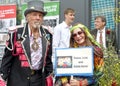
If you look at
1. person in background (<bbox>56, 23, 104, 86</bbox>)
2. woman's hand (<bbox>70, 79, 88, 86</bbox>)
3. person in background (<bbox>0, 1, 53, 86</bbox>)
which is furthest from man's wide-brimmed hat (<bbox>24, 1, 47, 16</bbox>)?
woman's hand (<bbox>70, 79, 88, 86</bbox>)

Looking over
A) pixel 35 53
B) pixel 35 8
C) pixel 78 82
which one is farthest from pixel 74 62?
pixel 35 8

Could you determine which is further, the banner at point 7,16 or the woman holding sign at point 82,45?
the banner at point 7,16

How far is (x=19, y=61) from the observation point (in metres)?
5.65

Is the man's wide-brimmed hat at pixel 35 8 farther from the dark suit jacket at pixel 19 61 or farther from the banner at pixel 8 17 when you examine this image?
the banner at pixel 8 17

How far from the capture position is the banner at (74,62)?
5.38 m

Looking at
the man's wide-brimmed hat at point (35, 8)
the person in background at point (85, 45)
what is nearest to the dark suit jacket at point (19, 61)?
the man's wide-brimmed hat at point (35, 8)

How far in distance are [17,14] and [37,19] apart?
6.64 m

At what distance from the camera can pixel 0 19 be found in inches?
485

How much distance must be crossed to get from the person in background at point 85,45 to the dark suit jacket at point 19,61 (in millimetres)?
335

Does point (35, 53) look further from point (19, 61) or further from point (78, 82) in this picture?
point (78, 82)

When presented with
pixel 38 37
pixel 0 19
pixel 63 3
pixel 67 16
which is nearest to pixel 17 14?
pixel 0 19

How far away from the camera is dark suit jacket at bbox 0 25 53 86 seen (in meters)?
5.62

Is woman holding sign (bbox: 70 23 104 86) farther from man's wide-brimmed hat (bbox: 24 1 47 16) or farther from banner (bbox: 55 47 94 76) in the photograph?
man's wide-brimmed hat (bbox: 24 1 47 16)

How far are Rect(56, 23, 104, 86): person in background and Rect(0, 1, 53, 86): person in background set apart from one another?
365 millimetres
